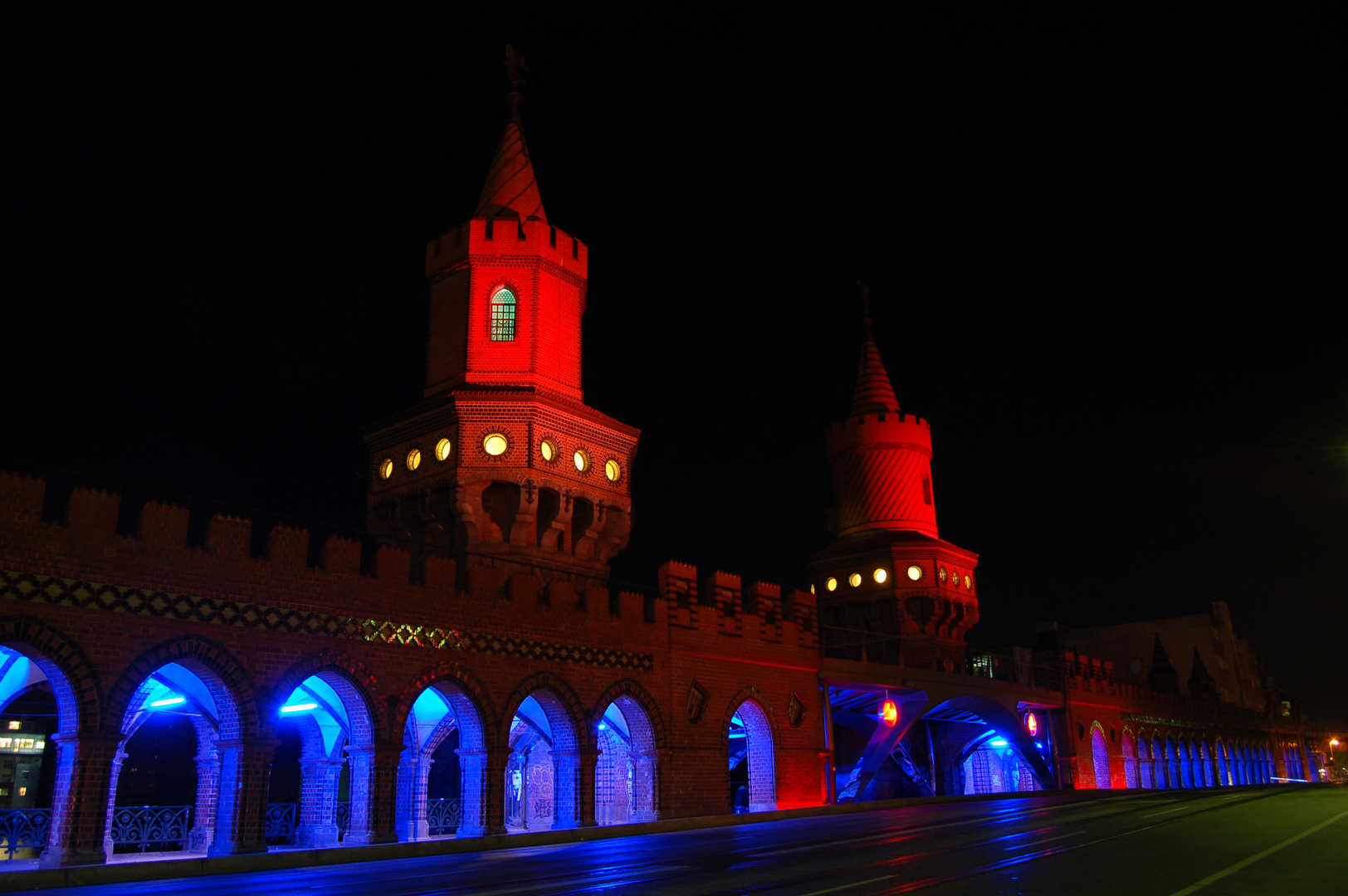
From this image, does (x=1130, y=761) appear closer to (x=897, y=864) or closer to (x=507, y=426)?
(x=507, y=426)

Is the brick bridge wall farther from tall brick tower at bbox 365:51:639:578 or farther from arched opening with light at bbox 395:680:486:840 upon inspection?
tall brick tower at bbox 365:51:639:578

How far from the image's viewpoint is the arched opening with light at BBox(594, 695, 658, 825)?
24.3 metres

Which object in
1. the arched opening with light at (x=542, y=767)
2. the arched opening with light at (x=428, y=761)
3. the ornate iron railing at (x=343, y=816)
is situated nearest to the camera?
the arched opening with light at (x=428, y=761)

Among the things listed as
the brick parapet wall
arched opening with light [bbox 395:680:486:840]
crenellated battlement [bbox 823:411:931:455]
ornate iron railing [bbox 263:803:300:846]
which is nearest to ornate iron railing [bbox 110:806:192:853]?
ornate iron railing [bbox 263:803:300:846]

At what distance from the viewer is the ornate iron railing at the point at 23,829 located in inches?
663

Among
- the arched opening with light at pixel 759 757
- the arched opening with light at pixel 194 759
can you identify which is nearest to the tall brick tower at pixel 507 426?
→ the arched opening with light at pixel 759 757

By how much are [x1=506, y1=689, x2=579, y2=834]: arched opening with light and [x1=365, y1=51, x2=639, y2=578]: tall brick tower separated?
12.4 feet

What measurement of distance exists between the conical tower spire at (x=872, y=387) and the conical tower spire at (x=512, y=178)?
63.4ft

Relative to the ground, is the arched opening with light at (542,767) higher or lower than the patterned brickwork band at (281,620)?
lower

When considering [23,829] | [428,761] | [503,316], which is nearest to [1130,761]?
[428,761]

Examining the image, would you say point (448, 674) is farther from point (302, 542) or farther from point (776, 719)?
point (776, 719)

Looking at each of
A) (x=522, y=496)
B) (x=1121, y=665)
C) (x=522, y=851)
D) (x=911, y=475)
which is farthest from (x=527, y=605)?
(x=1121, y=665)

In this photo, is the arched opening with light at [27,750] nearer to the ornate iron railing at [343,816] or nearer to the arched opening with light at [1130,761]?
the ornate iron railing at [343,816]

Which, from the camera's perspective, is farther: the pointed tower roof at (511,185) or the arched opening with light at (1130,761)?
the arched opening with light at (1130,761)
